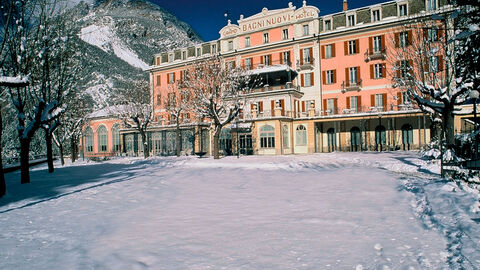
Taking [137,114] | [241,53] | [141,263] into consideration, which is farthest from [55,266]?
[241,53]

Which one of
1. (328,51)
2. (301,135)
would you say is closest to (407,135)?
(301,135)

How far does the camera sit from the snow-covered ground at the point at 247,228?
4.54 metres

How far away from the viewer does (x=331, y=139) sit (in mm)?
32312

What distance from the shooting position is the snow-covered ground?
4.54m

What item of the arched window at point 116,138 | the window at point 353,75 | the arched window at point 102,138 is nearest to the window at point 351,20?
the window at point 353,75

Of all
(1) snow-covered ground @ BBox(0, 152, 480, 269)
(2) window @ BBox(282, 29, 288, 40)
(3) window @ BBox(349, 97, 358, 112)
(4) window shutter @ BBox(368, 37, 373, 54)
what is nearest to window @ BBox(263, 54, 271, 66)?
(2) window @ BBox(282, 29, 288, 40)

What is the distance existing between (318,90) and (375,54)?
646 centimetres

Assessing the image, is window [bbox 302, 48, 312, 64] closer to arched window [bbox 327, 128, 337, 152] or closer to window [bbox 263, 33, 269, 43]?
window [bbox 263, 33, 269, 43]

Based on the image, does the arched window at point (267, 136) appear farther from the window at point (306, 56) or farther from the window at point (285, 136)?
the window at point (306, 56)

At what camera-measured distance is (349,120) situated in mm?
30828

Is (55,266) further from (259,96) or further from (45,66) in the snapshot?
(259,96)

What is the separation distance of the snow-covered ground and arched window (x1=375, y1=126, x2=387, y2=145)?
67.7ft

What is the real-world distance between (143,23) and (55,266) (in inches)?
7540

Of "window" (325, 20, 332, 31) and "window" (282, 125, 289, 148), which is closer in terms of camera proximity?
"window" (282, 125, 289, 148)
